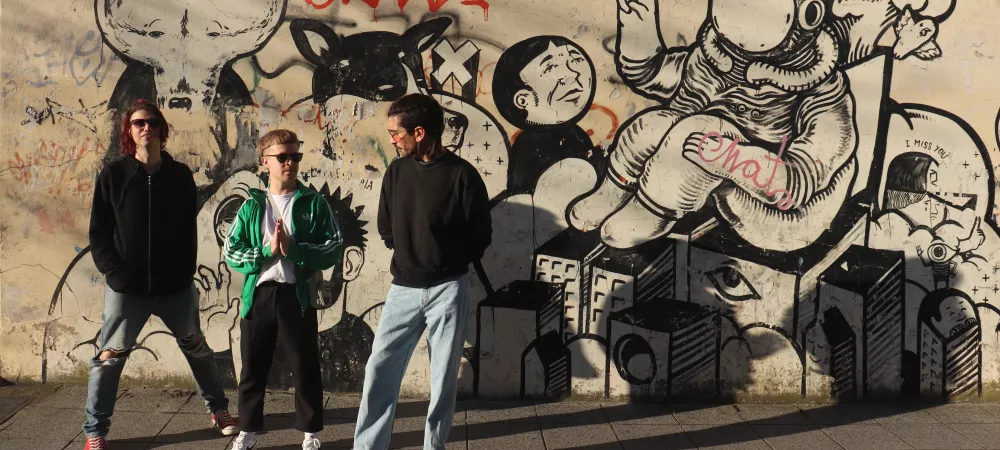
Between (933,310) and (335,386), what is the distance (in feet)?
12.4

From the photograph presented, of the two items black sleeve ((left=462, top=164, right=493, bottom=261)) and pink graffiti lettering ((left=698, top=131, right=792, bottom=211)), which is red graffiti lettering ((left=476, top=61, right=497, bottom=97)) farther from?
pink graffiti lettering ((left=698, top=131, right=792, bottom=211))

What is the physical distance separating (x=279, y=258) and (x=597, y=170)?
2051 millimetres

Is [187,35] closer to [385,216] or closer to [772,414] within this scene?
[385,216]

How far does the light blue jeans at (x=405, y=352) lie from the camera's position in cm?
438

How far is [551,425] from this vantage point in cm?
532

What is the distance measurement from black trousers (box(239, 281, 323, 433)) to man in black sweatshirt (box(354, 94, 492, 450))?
0.41 metres

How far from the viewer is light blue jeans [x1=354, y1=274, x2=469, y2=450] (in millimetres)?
4379

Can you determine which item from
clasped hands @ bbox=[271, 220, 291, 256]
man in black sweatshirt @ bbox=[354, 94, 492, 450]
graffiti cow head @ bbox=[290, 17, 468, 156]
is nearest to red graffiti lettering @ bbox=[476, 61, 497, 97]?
graffiti cow head @ bbox=[290, 17, 468, 156]

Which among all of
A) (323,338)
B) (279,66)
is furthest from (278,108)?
(323,338)

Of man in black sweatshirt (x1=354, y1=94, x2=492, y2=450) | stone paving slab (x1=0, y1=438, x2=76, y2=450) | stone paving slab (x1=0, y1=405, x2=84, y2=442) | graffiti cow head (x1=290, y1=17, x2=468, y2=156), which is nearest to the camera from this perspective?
man in black sweatshirt (x1=354, y1=94, x2=492, y2=450)

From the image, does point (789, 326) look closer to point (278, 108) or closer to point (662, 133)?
point (662, 133)

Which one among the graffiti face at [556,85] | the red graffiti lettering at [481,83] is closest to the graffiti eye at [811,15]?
the graffiti face at [556,85]

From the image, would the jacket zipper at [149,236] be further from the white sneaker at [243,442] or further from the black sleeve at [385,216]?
the black sleeve at [385,216]

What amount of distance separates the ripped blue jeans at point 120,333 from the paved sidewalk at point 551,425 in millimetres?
263
